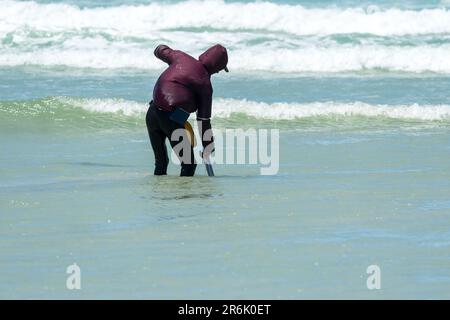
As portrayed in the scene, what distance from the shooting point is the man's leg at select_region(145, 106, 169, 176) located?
8.97m

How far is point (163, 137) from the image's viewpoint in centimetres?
909

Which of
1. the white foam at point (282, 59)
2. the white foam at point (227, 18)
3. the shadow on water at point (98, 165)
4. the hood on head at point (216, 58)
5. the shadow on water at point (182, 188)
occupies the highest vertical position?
the white foam at point (227, 18)

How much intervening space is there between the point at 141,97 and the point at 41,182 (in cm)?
664

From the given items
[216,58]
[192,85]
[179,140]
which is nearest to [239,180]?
[179,140]

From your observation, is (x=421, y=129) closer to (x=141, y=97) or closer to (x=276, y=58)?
(x=141, y=97)

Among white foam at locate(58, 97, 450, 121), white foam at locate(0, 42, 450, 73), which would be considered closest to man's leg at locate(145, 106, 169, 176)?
white foam at locate(58, 97, 450, 121)

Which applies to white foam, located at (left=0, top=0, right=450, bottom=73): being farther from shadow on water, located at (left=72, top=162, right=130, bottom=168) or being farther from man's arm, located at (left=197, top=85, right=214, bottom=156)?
man's arm, located at (left=197, top=85, right=214, bottom=156)

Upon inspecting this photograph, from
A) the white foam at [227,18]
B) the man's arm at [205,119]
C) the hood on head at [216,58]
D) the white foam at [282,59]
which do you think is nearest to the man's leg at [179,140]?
the man's arm at [205,119]

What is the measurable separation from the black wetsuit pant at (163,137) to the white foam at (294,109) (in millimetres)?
4729

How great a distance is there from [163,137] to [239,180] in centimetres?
75

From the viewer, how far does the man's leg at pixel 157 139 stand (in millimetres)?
8969

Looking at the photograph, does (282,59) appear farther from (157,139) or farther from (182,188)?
(182,188)

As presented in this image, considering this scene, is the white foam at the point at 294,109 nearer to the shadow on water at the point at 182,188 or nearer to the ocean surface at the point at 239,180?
the ocean surface at the point at 239,180

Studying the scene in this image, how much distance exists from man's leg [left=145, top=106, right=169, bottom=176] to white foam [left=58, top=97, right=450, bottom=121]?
15.3ft
